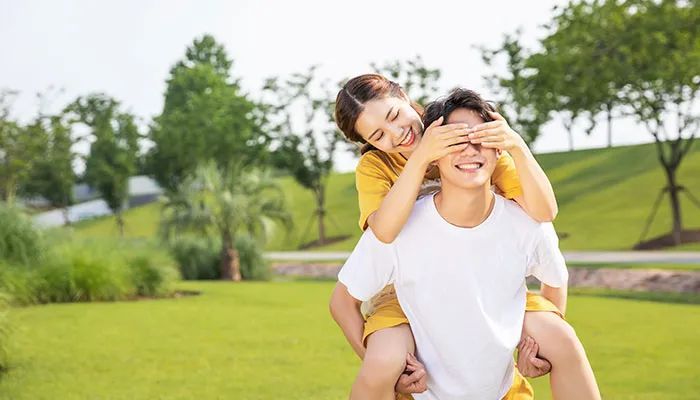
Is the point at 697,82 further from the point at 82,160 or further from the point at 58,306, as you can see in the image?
the point at 82,160

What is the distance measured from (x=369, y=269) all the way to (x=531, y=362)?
560mm

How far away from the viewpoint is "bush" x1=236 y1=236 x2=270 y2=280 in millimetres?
21516

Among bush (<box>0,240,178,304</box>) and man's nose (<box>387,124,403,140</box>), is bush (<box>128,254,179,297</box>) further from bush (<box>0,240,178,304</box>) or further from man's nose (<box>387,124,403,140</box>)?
man's nose (<box>387,124,403,140</box>)

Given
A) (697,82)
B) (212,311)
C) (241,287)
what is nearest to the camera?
(212,311)

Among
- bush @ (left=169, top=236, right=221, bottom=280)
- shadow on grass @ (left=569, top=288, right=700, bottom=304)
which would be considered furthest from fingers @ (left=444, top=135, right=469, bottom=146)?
bush @ (left=169, top=236, right=221, bottom=280)

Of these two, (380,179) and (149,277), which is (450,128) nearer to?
(380,179)

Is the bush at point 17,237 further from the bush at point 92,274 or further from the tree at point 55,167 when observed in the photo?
the tree at point 55,167

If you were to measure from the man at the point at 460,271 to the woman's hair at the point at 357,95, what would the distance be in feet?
1.13

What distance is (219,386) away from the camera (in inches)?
271

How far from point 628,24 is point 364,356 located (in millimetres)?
20412

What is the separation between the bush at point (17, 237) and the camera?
1318cm

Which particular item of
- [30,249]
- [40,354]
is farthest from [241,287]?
[40,354]

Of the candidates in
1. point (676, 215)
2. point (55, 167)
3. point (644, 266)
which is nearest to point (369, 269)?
point (644, 266)

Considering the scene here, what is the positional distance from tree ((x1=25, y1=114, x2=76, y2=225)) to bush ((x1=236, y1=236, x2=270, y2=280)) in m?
21.3
